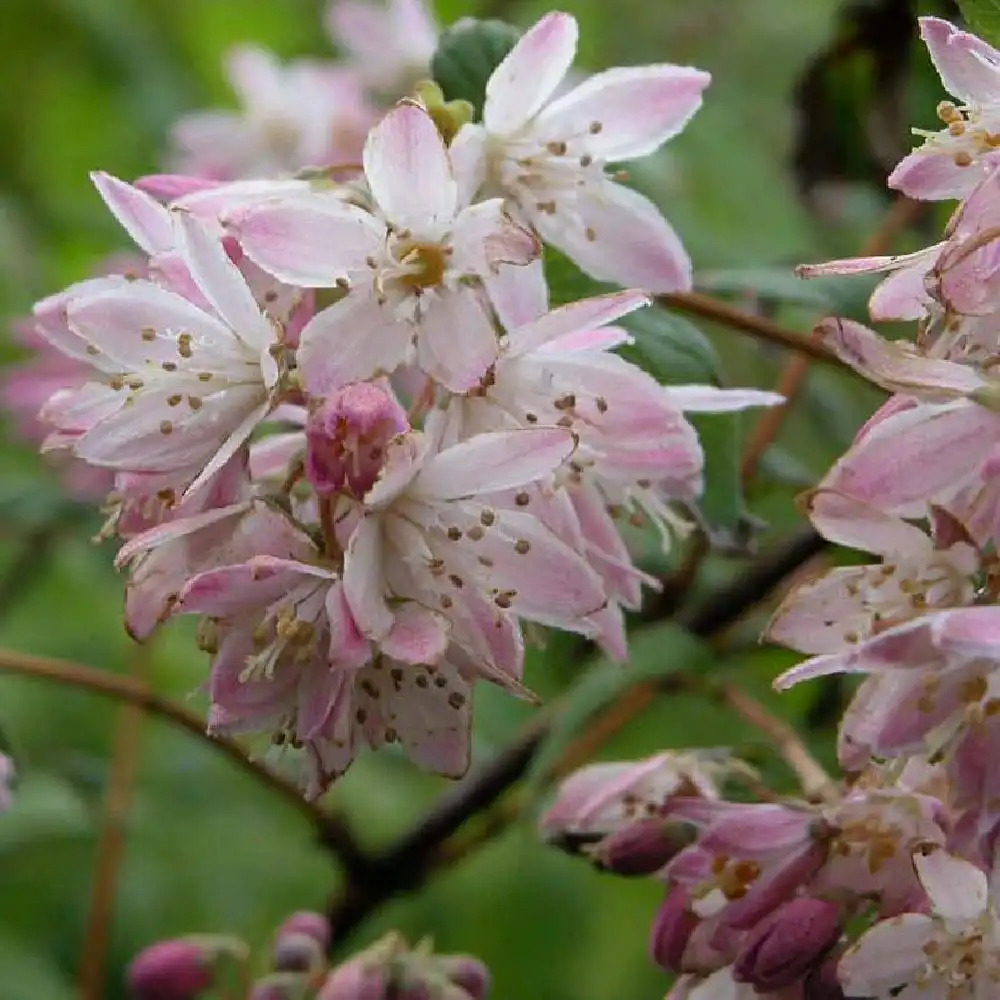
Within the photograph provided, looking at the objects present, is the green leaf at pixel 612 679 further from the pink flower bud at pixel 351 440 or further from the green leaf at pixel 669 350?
the pink flower bud at pixel 351 440

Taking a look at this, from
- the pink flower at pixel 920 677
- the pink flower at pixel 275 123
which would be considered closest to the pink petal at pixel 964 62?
the pink flower at pixel 920 677

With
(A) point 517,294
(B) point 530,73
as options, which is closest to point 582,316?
(A) point 517,294

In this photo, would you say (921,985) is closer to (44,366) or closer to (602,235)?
(602,235)

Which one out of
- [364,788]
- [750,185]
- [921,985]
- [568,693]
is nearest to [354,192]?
[921,985]

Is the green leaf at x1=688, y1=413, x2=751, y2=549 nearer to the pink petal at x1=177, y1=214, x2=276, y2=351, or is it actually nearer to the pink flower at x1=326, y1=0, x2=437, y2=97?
the pink petal at x1=177, y1=214, x2=276, y2=351

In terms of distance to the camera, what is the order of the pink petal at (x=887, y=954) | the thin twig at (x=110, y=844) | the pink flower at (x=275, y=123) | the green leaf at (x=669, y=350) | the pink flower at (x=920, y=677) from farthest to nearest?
the pink flower at (x=275, y=123) → the thin twig at (x=110, y=844) → the green leaf at (x=669, y=350) → the pink petal at (x=887, y=954) → the pink flower at (x=920, y=677)

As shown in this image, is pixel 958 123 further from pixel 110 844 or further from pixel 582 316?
pixel 110 844

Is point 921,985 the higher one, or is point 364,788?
point 921,985
